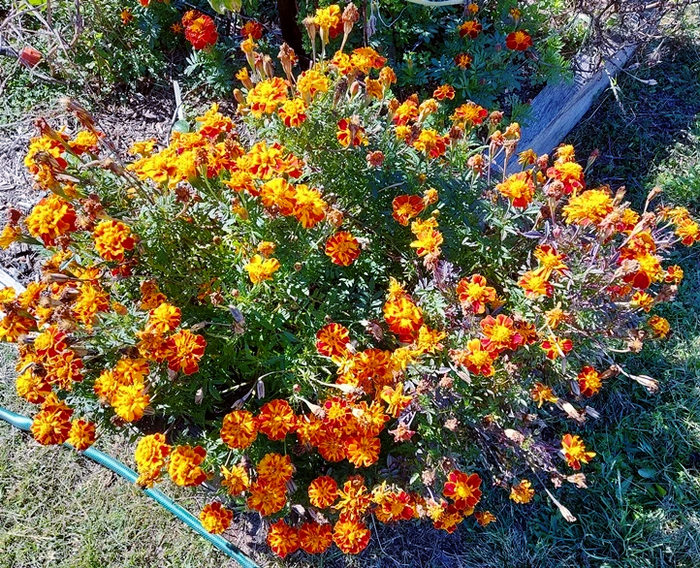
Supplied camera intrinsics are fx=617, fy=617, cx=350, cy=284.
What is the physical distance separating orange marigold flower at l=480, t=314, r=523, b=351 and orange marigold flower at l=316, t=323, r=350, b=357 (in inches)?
16.8

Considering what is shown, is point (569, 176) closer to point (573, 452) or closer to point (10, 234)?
point (573, 452)

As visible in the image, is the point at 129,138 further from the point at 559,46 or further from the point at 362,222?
the point at 559,46

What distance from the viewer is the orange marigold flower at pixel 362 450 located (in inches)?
73.4

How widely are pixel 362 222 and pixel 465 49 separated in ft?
3.95

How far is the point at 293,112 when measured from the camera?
196 centimetres

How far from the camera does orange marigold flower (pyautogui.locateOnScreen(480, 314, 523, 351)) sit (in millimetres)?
1824

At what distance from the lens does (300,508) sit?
2090 millimetres

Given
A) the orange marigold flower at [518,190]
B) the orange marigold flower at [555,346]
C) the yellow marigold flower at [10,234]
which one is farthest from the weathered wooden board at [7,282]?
the orange marigold flower at [555,346]

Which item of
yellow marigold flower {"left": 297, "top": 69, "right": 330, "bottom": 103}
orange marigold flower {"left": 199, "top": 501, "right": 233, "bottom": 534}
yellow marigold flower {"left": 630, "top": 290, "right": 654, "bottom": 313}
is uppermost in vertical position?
yellow marigold flower {"left": 297, "top": 69, "right": 330, "bottom": 103}

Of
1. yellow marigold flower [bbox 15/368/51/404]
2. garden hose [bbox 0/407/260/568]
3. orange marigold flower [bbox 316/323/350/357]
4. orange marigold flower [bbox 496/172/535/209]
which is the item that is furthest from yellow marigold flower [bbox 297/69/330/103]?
garden hose [bbox 0/407/260/568]

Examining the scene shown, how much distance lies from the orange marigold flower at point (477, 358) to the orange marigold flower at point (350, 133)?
74 centimetres

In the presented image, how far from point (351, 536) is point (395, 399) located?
466 millimetres

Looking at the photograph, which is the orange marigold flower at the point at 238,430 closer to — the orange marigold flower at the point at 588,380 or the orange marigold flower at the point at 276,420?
the orange marigold flower at the point at 276,420

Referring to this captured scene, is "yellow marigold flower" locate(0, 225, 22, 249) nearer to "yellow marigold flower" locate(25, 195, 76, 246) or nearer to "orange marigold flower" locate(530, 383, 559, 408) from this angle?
"yellow marigold flower" locate(25, 195, 76, 246)
